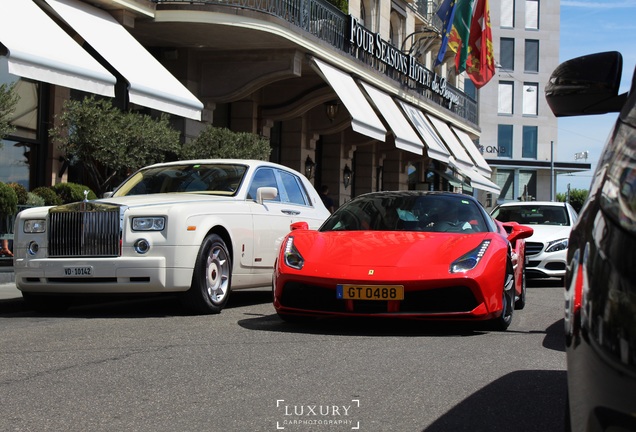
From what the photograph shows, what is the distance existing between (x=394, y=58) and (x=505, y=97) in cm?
5258

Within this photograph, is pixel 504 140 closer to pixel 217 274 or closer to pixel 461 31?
pixel 461 31

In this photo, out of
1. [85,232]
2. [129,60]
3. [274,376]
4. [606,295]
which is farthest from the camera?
[129,60]

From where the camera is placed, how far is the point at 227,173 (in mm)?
10320

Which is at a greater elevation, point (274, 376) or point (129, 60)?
point (129, 60)

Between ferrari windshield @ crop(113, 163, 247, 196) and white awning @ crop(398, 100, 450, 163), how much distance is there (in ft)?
56.7

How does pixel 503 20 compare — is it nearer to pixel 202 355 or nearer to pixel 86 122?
pixel 86 122

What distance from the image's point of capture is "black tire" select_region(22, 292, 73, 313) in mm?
9266

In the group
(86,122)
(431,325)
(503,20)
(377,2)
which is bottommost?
(431,325)

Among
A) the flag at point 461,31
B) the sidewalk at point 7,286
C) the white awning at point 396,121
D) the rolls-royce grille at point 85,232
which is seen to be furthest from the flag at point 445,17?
the rolls-royce grille at point 85,232

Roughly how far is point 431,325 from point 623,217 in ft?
20.4

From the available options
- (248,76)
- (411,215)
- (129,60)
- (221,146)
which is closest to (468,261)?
(411,215)

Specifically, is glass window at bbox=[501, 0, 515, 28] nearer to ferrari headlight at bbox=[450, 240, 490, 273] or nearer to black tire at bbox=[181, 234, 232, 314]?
black tire at bbox=[181, 234, 232, 314]

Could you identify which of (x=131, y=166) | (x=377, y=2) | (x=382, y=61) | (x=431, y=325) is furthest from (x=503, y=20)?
(x=431, y=325)

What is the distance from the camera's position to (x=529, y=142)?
79250 mm
